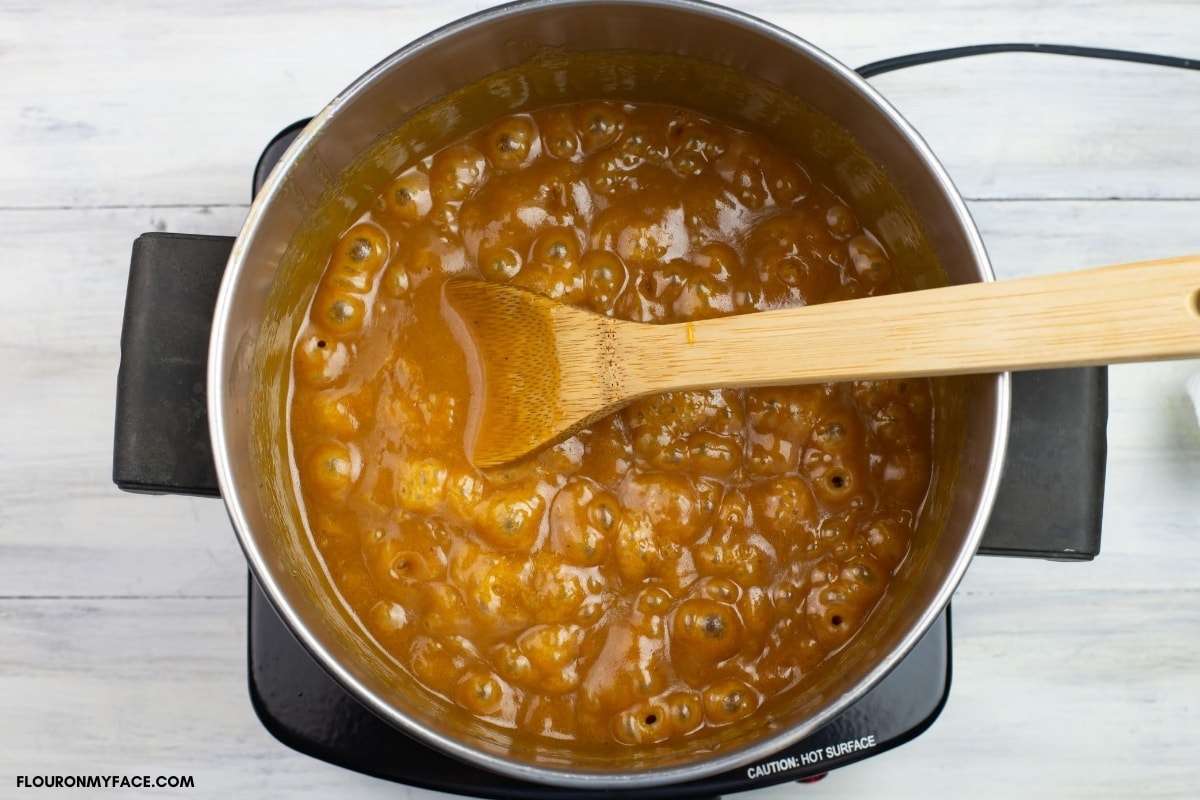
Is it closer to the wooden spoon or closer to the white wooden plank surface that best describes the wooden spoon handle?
the wooden spoon

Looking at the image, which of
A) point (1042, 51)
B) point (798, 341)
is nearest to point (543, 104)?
point (798, 341)

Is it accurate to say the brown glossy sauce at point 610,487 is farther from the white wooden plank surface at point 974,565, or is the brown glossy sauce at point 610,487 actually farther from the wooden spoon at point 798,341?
the white wooden plank surface at point 974,565

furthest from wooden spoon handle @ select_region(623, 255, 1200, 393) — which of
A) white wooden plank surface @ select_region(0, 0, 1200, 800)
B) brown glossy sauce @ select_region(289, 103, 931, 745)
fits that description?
white wooden plank surface @ select_region(0, 0, 1200, 800)

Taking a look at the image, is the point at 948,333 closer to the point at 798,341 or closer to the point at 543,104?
the point at 798,341

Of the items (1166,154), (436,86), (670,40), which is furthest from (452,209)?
(1166,154)

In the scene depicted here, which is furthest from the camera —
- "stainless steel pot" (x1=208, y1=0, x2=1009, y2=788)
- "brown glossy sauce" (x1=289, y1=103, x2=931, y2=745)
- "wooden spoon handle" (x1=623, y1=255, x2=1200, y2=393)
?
"brown glossy sauce" (x1=289, y1=103, x2=931, y2=745)

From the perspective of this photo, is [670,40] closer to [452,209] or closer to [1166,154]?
[452,209]
